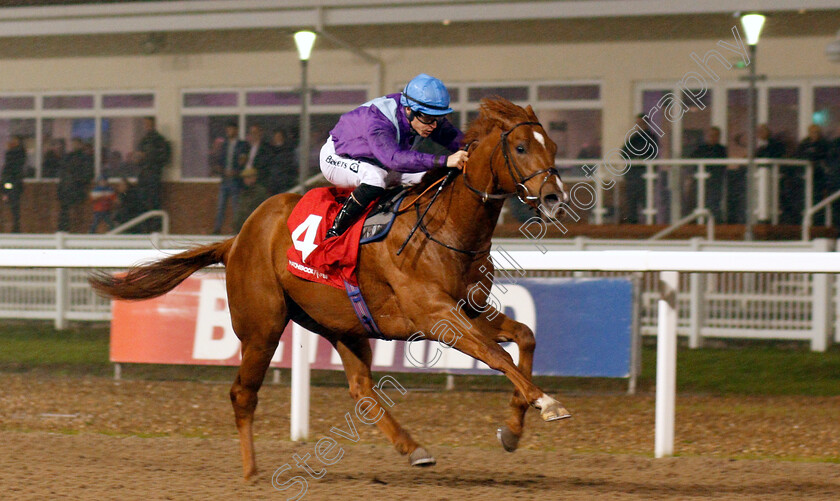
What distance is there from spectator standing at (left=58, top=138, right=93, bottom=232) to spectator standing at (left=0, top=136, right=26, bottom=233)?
2.62 ft

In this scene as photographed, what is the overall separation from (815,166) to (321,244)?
7.91 m

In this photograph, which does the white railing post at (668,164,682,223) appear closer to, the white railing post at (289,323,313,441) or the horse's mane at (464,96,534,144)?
the white railing post at (289,323,313,441)

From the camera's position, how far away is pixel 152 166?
1359cm

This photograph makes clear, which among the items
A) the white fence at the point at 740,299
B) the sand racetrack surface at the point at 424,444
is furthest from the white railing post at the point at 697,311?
the sand racetrack surface at the point at 424,444

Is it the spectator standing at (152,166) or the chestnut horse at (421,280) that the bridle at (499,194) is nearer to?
the chestnut horse at (421,280)

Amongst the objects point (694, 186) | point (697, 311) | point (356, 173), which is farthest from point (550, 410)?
point (694, 186)

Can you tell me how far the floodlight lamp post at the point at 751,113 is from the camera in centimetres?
892

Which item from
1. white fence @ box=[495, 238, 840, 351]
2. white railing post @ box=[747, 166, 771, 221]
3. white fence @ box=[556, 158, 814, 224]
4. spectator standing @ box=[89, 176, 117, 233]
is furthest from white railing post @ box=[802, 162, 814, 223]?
spectator standing @ box=[89, 176, 117, 233]

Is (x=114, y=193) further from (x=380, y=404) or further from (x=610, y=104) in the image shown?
(x=380, y=404)

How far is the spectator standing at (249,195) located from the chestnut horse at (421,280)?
7.04 meters

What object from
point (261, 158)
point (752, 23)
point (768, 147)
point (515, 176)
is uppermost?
point (752, 23)

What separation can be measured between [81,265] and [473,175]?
9.15 feet

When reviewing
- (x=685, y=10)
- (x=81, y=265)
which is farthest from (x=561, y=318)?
(x=685, y=10)

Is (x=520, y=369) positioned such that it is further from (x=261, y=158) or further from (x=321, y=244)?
(x=261, y=158)
